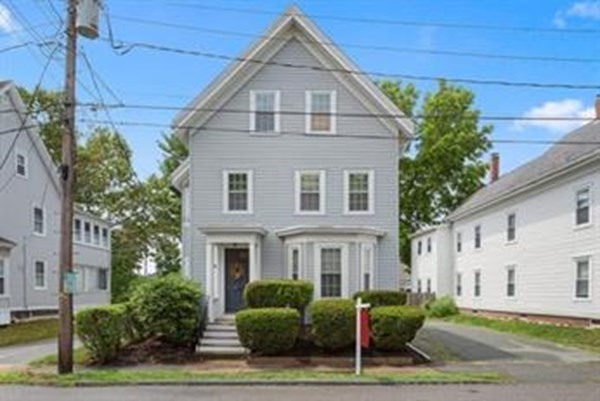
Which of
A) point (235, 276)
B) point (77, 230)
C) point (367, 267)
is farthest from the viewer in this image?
point (77, 230)

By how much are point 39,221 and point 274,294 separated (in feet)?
65.4

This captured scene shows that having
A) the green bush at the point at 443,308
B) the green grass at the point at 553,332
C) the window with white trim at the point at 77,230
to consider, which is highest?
the window with white trim at the point at 77,230

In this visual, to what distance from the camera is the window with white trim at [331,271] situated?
22188mm

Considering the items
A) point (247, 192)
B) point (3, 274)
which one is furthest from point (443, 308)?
point (3, 274)

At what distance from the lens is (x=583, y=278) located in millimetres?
25188

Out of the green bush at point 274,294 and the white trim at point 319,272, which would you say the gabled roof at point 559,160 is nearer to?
the white trim at point 319,272

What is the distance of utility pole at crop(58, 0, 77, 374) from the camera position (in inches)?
647

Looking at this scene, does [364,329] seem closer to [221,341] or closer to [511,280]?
[221,341]

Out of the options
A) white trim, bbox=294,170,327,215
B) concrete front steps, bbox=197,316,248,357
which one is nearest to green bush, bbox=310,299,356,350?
concrete front steps, bbox=197,316,248,357

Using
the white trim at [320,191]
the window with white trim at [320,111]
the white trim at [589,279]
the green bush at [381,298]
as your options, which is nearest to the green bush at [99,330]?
the green bush at [381,298]

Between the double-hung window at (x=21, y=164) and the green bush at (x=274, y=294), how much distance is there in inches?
705

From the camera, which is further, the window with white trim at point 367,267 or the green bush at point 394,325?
the window with white trim at point 367,267

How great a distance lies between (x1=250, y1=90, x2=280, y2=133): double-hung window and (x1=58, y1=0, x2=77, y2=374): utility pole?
7.68 m

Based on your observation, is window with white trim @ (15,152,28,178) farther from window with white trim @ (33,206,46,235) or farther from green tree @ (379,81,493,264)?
green tree @ (379,81,493,264)
